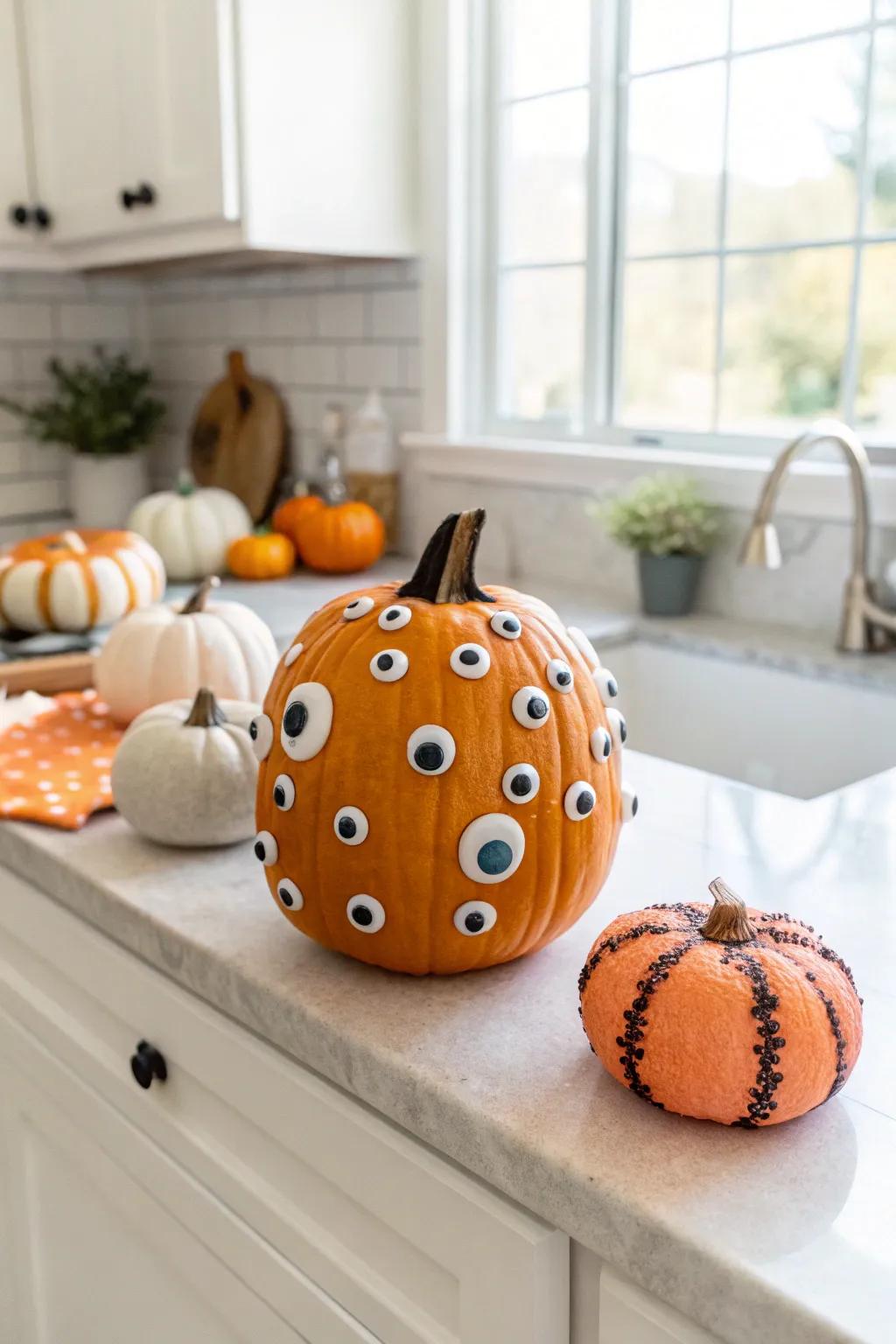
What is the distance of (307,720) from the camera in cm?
75

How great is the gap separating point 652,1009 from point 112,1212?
66cm

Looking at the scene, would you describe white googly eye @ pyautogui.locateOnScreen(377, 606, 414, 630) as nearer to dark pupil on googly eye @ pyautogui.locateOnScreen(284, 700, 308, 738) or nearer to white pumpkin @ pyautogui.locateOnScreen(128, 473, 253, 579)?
dark pupil on googly eye @ pyautogui.locateOnScreen(284, 700, 308, 738)

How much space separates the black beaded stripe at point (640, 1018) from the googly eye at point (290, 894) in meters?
0.23

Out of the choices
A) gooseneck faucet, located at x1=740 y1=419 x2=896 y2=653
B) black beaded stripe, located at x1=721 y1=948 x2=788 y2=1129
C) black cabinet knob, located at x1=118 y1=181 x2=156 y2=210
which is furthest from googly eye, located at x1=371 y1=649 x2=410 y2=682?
black cabinet knob, located at x1=118 y1=181 x2=156 y2=210

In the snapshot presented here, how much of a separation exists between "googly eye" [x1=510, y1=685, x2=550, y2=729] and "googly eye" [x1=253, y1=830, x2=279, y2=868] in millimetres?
177

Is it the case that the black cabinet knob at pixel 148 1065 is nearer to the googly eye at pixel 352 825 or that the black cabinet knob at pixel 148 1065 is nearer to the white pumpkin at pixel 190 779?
the white pumpkin at pixel 190 779

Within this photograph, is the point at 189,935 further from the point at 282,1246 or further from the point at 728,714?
the point at 728,714

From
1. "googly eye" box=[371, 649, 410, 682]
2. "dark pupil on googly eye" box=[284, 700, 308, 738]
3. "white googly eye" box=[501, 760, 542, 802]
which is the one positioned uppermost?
"googly eye" box=[371, 649, 410, 682]

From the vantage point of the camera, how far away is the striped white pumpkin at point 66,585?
63.5 inches

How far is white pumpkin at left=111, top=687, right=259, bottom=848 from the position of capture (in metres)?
0.96

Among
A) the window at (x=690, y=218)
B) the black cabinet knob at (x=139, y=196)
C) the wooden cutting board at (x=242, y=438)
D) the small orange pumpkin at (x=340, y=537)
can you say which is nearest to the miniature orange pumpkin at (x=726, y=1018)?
the window at (x=690, y=218)

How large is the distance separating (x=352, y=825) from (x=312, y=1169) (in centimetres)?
25

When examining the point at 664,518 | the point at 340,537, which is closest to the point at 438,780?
the point at 664,518

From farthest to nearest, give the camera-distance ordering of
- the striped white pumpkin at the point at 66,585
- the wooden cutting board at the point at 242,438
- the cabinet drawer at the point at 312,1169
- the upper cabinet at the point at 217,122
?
the wooden cutting board at the point at 242,438
the upper cabinet at the point at 217,122
the striped white pumpkin at the point at 66,585
the cabinet drawer at the point at 312,1169
